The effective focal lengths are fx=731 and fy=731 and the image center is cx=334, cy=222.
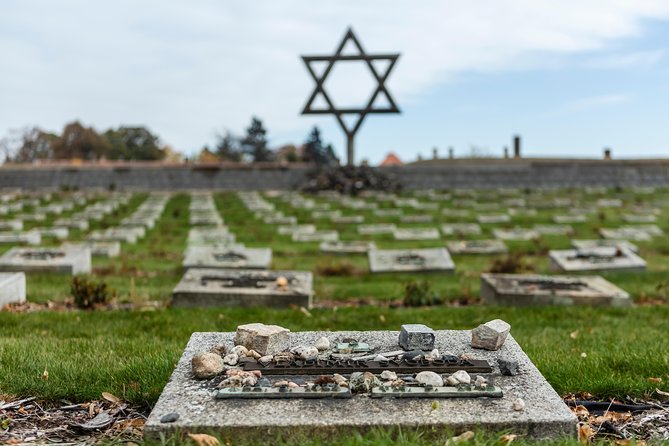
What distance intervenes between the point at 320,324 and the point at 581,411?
2923 millimetres

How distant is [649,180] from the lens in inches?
1070

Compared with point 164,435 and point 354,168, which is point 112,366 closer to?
point 164,435

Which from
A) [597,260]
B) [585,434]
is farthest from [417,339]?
[597,260]

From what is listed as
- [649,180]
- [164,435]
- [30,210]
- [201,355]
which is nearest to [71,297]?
[201,355]

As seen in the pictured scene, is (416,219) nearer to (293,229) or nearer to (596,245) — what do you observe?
(293,229)

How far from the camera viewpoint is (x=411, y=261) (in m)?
9.62

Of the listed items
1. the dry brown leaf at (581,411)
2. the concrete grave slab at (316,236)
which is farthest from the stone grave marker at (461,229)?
the dry brown leaf at (581,411)

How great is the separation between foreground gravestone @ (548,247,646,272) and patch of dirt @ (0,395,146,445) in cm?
696

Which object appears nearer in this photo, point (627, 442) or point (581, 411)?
point (627, 442)

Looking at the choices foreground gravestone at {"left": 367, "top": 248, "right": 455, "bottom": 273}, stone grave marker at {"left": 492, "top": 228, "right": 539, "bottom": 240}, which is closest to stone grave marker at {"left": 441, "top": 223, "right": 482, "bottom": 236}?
stone grave marker at {"left": 492, "top": 228, "right": 539, "bottom": 240}

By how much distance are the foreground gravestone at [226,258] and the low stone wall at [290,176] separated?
1701cm

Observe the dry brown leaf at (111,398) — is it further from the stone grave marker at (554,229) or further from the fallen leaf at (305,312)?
the stone grave marker at (554,229)

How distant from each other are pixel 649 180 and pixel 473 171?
667 cm

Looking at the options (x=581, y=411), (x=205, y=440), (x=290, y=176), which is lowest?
(x=581, y=411)
